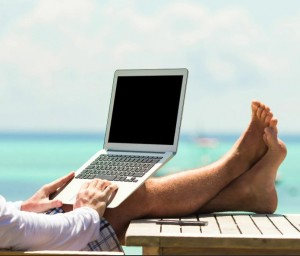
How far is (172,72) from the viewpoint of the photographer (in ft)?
11.6

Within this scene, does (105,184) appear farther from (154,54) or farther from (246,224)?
(154,54)

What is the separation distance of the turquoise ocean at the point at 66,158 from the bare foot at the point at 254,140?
19.3 metres

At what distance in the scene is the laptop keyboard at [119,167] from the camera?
3.31 meters

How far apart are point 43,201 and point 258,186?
Answer: 928 mm

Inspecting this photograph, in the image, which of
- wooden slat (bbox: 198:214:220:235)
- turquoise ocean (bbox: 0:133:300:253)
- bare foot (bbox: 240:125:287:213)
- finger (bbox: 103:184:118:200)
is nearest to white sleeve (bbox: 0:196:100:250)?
finger (bbox: 103:184:118:200)

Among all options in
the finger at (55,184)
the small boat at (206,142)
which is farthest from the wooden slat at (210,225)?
the small boat at (206,142)

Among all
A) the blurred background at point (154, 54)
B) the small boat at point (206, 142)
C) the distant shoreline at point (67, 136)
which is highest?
the blurred background at point (154, 54)

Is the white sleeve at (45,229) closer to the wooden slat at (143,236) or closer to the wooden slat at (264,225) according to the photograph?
the wooden slat at (143,236)

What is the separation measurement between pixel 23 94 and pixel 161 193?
38.8m

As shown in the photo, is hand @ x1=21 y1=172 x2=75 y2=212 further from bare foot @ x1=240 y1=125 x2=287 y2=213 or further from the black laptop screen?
bare foot @ x1=240 y1=125 x2=287 y2=213

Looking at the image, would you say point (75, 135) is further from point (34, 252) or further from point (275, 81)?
point (34, 252)

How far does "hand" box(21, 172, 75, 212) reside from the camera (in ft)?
10.7

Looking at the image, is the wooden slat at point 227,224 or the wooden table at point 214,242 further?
the wooden slat at point 227,224

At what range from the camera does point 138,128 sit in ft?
11.7
